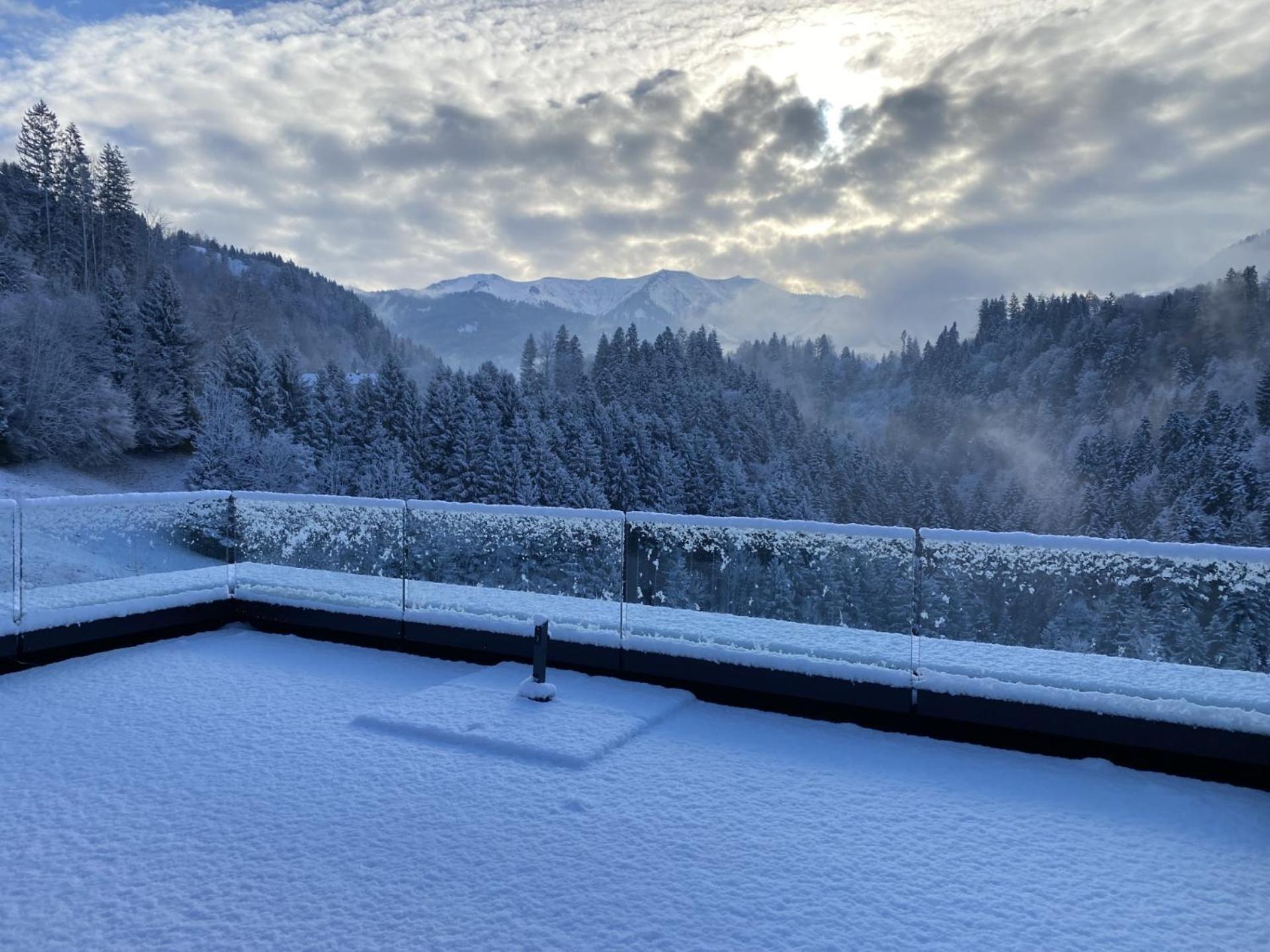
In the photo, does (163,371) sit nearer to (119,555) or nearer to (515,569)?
(119,555)

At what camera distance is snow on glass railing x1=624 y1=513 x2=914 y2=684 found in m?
5.97

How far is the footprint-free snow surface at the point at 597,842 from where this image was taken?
3277 mm

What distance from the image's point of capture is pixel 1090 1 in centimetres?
2119

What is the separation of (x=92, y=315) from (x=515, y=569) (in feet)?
180

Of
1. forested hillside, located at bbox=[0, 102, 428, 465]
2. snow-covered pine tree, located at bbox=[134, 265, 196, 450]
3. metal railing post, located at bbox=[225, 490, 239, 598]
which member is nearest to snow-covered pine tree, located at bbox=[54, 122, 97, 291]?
forested hillside, located at bbox=[0, 102, 428, 465]

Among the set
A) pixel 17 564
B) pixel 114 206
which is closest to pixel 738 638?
pixel 17 564

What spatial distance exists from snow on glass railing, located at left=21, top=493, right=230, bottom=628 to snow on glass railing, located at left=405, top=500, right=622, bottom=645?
2570 mm

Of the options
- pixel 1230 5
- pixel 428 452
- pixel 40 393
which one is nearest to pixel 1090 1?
pixel 1230 5

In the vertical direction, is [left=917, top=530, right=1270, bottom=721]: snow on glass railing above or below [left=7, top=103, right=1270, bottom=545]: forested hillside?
below

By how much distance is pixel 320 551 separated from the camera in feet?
27.9

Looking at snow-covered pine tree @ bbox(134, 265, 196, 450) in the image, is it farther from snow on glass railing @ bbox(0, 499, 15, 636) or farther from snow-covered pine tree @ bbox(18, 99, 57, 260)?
snow on glass railing @ bbox(0, 499, 15, 636)

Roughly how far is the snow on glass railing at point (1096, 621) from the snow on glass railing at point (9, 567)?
7.63 m

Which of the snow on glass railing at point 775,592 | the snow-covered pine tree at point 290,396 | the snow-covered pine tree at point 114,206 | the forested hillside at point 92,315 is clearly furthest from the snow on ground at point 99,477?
the snow on glass railing at point 775,592

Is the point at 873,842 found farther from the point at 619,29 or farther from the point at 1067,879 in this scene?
the point at 619,29
